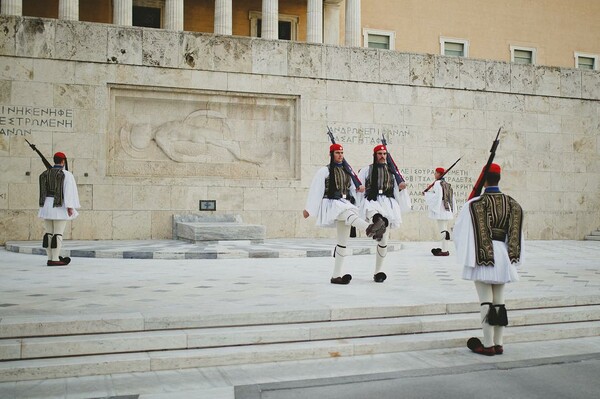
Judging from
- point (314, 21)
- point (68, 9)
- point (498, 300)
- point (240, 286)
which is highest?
point (314, 21)

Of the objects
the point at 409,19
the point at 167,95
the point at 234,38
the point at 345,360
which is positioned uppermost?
the point at 409,19

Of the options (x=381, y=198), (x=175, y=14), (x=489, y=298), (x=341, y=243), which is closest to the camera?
(x=489, y=298)

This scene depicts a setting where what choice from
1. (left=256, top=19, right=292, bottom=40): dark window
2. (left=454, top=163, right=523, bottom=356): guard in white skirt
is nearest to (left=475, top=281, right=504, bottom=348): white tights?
(left=454, top=163, right=523, bottom=356): guard in white skirt

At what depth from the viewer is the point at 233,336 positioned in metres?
5.90

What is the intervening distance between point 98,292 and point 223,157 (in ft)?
34.1

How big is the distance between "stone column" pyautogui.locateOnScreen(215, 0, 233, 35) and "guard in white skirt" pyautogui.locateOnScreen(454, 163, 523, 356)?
21.3 metres

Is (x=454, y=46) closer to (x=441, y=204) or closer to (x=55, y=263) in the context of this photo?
(x=441, y=204)

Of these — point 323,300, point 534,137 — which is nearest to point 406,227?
point 534,137

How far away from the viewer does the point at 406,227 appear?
1872 centimetres

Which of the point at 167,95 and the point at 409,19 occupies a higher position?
the point at 409,19

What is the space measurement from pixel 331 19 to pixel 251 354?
28083 millimetres

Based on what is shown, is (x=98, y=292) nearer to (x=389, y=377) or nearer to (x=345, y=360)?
(x=345, y=360)

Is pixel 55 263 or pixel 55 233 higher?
pixel 55 233

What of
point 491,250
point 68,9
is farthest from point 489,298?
point 68,9
